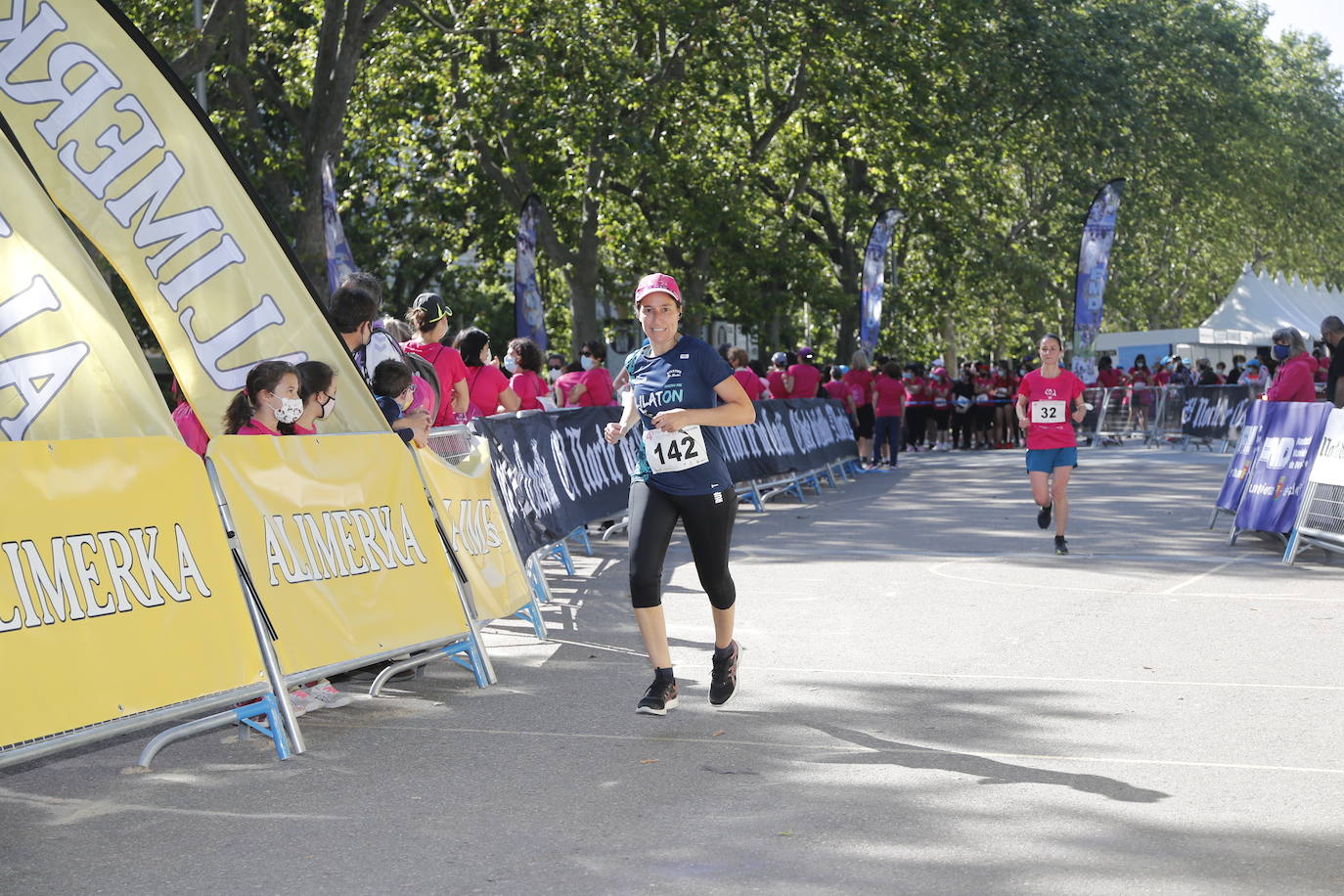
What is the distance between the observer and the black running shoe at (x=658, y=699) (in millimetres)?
7551

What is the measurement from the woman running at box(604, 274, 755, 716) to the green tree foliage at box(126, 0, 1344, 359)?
1174cm

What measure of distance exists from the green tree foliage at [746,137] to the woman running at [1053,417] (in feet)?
31.9

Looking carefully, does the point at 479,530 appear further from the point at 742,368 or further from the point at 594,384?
the point at 742,368

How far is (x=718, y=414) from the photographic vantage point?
7590 mm

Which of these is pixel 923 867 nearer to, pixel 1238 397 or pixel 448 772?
pixel 448 772

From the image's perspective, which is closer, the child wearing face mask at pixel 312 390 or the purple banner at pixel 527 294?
the child wearing face mask at pixel 312 390

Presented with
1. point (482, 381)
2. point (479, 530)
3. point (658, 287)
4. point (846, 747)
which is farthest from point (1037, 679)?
point (482, 381)

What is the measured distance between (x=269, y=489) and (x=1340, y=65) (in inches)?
3437

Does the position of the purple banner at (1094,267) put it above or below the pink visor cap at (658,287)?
above

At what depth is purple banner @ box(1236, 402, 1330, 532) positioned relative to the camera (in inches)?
549

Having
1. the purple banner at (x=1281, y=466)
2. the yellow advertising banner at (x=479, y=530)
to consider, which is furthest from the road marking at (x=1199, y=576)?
the yellow advertising banner at (x=479, y=530)

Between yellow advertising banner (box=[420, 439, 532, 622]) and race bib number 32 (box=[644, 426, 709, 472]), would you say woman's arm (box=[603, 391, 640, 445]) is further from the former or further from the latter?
yellow advertising banner (box=[420, 439, 532, 622])

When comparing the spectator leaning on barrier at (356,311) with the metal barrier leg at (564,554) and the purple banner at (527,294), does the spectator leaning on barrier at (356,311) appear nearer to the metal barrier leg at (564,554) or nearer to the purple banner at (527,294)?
the metal barrier leg at (564,554)

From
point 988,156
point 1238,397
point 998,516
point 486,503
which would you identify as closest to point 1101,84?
point 988,156
